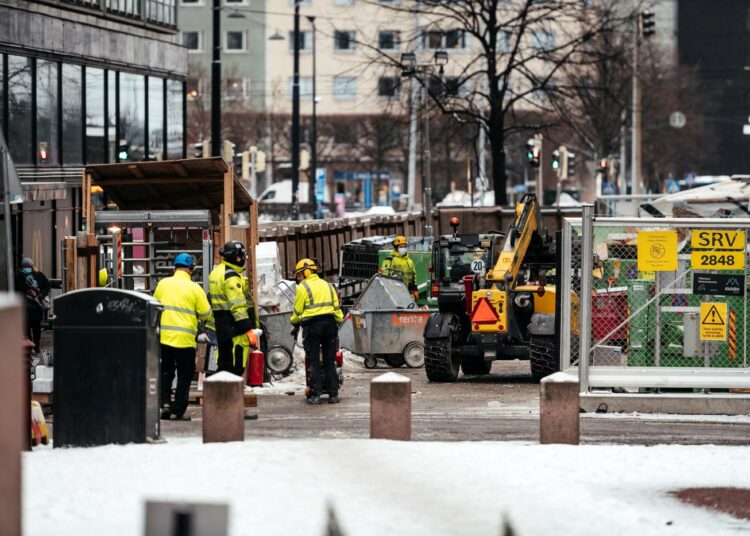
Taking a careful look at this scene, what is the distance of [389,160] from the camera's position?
91500 mm

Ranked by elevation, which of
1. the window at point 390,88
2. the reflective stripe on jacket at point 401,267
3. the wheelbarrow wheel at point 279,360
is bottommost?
the wheelbarrow wheel at point 279,360

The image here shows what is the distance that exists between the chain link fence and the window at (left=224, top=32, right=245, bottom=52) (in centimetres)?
8166

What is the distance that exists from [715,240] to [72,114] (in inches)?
840

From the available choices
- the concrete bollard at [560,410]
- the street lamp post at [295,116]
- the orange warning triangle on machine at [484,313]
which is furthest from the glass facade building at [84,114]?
the concrete bollard at [560,410]

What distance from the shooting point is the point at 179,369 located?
55.1 feet

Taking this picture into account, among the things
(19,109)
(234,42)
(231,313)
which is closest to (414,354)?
(231,313)

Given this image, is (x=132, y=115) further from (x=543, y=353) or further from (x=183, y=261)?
(x=183, y=261)

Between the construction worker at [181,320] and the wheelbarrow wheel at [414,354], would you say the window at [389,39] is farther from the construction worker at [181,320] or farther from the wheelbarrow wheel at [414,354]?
the construction worker at [181,320]

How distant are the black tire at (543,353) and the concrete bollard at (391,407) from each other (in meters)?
7.45

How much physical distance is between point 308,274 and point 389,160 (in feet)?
239

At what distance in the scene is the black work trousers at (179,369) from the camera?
16734 millimetres

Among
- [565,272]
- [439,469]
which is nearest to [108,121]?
[565,272]

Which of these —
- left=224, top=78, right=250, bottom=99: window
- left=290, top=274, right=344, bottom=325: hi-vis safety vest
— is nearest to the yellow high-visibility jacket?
left=290, top=274, right=344, bottom=325: hi-vis safety vest

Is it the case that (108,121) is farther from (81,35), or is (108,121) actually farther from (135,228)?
(135,228)
